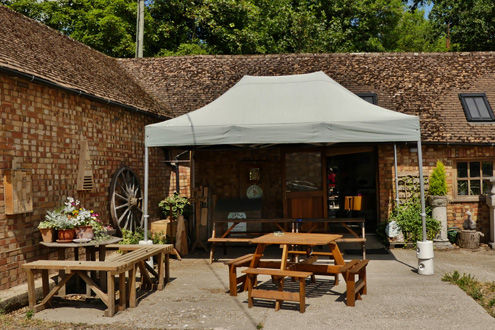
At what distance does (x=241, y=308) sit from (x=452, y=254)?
18.7 feet

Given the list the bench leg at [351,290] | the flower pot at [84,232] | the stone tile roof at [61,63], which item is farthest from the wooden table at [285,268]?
the stone tile roof at [61,63]

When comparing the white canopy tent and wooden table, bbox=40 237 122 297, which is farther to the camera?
the white canopy tent

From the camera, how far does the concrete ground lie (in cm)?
507

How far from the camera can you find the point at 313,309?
5.61 metres

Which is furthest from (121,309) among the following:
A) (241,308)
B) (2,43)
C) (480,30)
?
(480,30)

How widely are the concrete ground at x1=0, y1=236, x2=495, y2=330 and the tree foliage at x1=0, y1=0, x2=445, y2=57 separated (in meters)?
15.1

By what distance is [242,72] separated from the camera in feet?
45.3

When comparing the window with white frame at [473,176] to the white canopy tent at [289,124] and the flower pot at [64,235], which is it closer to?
the white canopy tent at [289,124]

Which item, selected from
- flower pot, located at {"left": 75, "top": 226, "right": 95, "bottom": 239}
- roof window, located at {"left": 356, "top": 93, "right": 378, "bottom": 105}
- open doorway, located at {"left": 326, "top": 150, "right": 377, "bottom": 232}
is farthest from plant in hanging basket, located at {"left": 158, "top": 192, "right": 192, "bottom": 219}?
roof window, located at {"left": 356, "top": 93, "right": 378, "bottom": 105}

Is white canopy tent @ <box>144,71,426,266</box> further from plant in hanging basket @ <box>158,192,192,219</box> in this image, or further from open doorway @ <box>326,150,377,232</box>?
open doorway @ <box>326,150,377,232</box>

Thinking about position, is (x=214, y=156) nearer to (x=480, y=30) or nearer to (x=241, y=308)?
(x=241, y=308)

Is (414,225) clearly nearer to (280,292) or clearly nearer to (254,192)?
(254,192)

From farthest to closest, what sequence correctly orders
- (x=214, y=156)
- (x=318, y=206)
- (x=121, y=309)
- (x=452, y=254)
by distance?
(x=214, y=156) < (x=318, y=206) < (x=452, y=254) < (x=121, y=309)

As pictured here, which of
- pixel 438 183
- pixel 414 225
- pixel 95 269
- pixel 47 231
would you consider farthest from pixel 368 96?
pixel 95 269
